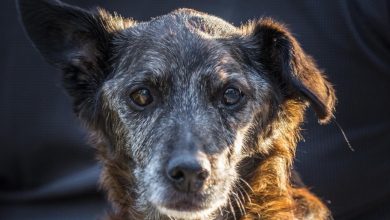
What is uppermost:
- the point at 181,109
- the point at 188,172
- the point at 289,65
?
the point at 289,65

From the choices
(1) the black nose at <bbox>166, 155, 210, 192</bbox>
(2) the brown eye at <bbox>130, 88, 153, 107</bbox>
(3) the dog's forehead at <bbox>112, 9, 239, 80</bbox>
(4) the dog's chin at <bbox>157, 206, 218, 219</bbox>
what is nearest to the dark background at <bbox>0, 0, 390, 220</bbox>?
(3) the dog's forehead at <bbox>112, 9, 239, 80</bbox>

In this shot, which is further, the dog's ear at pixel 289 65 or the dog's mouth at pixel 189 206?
the dog's ear at pixel 289 65

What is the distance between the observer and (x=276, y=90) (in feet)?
13.4

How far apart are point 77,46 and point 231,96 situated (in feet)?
2.90

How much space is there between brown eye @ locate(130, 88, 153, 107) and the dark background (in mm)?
1246

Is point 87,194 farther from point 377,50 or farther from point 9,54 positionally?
point 377,50

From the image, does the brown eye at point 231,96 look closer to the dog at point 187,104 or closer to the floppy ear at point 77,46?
the dog at point 187,104

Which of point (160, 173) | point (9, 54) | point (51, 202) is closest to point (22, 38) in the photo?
point (9, 54)

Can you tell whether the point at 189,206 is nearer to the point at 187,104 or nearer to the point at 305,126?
the point at 187,104

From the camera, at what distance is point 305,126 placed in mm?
5160

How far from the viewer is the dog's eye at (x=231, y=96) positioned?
3.84 meters

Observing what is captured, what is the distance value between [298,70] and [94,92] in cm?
106

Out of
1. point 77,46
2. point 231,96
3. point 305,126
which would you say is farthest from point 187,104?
point 305,126

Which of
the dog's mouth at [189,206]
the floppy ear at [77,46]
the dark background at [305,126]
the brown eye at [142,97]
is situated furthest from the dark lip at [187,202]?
the dark background at [305,126]
